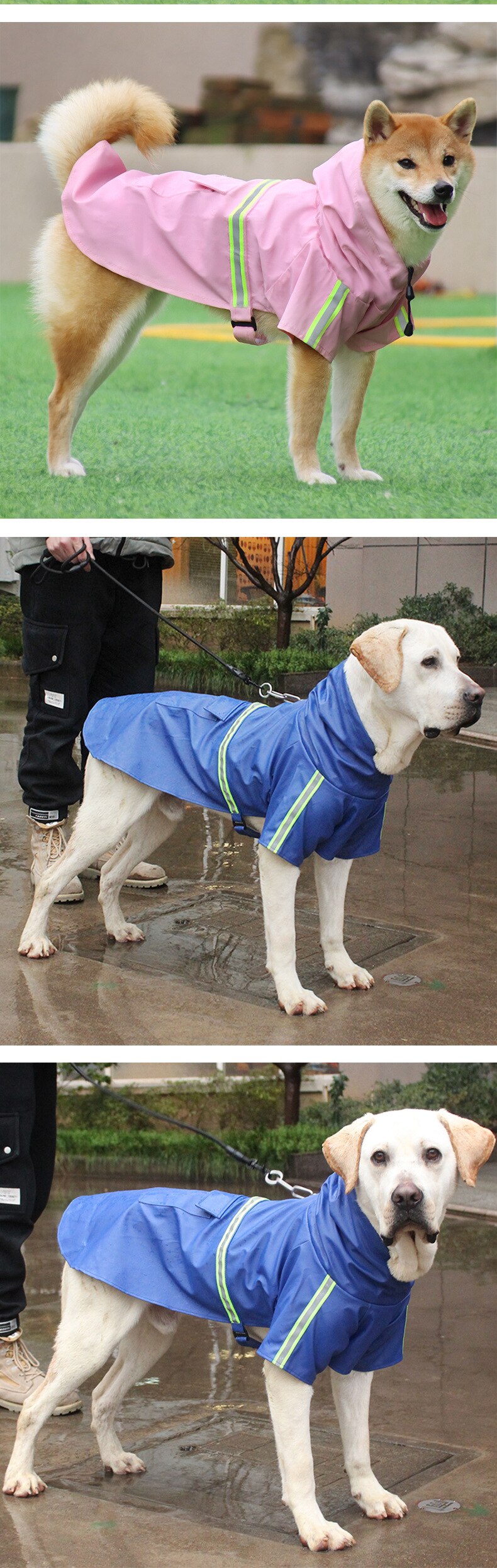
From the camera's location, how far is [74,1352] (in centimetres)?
329

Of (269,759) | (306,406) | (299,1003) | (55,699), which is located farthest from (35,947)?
(306,406)

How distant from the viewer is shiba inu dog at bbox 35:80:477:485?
350 cm

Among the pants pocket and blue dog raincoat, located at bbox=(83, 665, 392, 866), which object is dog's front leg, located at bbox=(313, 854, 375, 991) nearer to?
blue dog raincoat, located at bbox=(83, 665, 392, 866)

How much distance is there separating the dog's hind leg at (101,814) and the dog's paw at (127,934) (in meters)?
0.39

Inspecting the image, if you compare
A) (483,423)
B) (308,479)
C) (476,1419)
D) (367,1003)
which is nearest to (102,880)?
(367,1003)

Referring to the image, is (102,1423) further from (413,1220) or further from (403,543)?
(403,543)

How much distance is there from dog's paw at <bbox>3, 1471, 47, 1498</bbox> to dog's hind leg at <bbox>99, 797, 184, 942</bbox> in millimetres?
1493

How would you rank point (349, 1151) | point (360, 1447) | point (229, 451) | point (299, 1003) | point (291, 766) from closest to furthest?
point (349, 1151), point (360, 1447), point (291, 766), point (299, 1003), point (229, 451)

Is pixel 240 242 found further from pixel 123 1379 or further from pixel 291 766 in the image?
pixel 123 1379

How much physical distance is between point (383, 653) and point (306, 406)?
2.70ft

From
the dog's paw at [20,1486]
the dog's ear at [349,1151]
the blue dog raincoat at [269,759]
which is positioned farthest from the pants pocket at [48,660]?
the dog's paw at [20,1486]

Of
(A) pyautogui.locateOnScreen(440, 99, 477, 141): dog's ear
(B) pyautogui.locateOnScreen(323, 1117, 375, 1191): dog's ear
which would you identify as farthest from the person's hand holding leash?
(B) pyautogui.locateOnScreen(323, 1117, 375, 1191): dog's ear

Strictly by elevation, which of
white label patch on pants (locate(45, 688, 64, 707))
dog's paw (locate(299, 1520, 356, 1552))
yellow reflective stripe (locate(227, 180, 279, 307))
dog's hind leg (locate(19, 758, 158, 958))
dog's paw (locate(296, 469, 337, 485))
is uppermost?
yellow reflective stripe (locate(227, 180, 279, 307))

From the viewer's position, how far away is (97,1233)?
337cm
